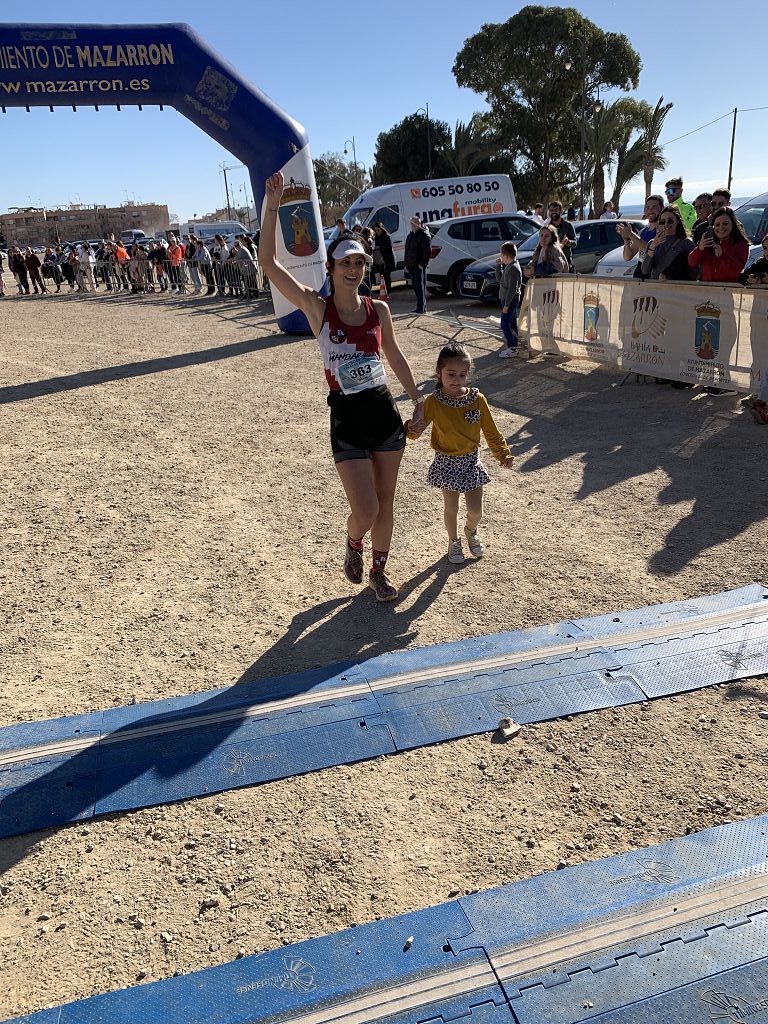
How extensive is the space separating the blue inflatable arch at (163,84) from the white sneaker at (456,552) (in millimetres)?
8850

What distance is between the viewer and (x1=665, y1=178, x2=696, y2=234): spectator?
1062 cm

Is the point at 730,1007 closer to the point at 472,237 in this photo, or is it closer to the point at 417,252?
the point at 417,252

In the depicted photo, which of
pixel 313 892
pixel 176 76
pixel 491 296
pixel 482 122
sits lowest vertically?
pixel 313 892

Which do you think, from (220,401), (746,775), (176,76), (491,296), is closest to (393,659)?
(746,775)

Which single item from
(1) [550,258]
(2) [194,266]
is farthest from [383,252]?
(2) [194,266]

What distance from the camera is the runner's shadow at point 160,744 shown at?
288 cm

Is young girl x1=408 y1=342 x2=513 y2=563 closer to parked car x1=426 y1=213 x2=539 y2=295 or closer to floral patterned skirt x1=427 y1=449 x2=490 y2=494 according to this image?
floral patterned skirt x1=427 y1=449 x2=490 y2=494

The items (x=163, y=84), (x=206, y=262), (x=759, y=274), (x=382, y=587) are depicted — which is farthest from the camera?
(x=206, y=262)

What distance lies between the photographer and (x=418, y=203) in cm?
1919

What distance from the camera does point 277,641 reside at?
13.3 ft

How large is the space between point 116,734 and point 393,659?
1.32 meters

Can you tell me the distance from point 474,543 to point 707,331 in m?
4.63

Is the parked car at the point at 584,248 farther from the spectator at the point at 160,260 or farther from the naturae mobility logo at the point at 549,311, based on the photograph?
the spectator at the point at 160,260

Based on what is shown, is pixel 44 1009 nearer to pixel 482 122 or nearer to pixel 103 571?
pixel 103 571
